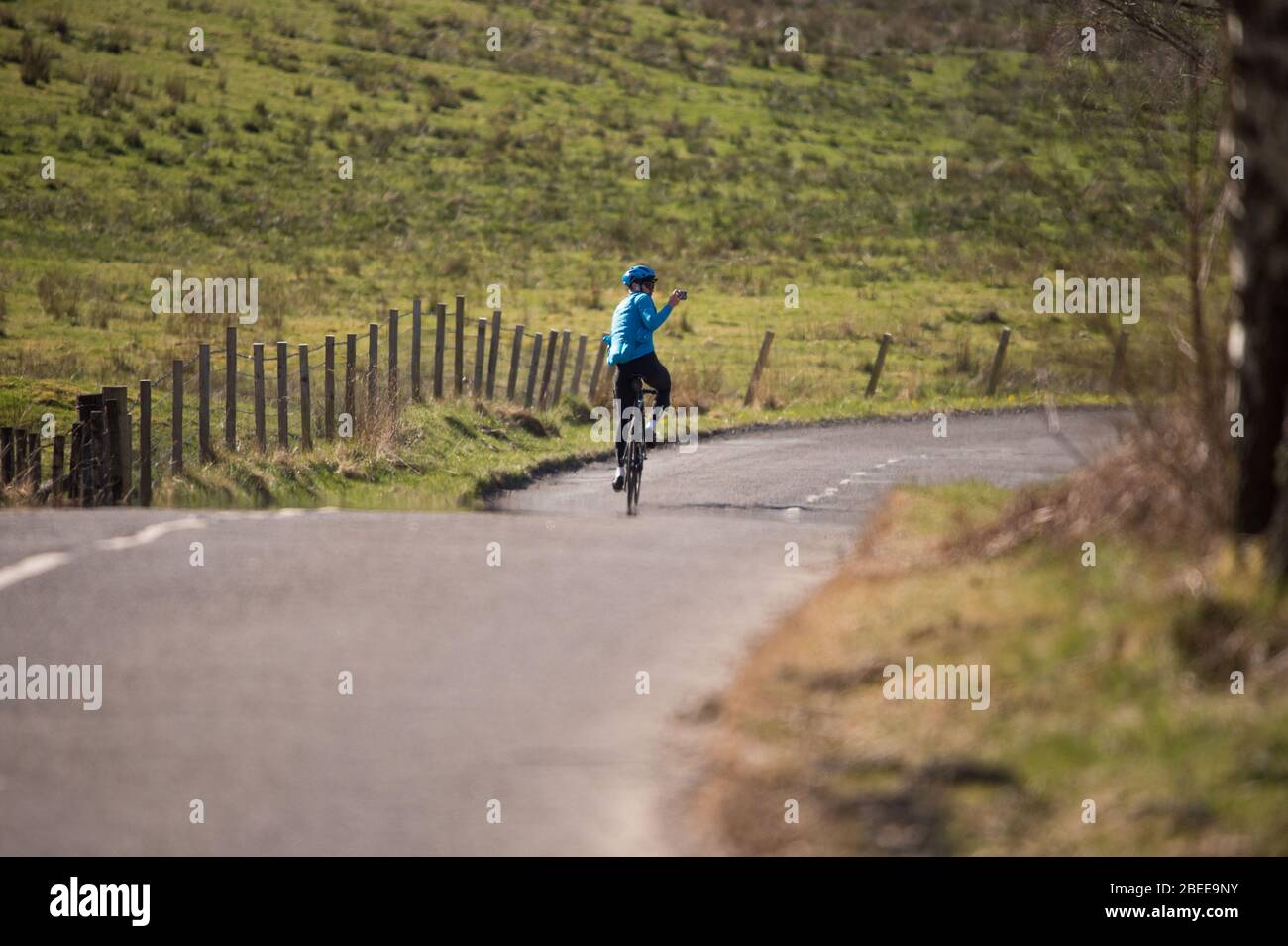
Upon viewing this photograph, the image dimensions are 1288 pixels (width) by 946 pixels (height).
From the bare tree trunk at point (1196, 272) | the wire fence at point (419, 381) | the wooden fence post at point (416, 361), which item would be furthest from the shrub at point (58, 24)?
the bare tree trunk at point (1196, 272)

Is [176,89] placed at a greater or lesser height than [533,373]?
greater

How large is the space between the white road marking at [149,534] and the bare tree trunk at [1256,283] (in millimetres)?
6986

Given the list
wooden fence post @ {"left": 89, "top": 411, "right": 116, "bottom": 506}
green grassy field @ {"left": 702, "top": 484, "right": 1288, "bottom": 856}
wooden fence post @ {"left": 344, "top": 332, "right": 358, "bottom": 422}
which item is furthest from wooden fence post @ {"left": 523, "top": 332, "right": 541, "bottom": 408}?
green grassy field @ {"left": 702, "top": 484, "right": 1288, "bottom": 856}

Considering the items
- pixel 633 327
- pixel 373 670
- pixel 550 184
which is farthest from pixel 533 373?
pixel 550 184

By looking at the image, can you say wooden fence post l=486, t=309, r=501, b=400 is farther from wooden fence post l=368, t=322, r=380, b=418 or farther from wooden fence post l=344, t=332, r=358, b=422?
wooden fence post l=344, t=332, r=358, b=422

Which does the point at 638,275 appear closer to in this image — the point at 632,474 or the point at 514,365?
the point at 632,474

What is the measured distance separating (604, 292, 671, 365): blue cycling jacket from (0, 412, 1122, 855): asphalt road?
2897 millimetres

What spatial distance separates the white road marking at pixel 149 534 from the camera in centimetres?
1312

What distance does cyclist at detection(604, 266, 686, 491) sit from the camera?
61.0ft

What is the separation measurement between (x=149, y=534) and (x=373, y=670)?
4.63m

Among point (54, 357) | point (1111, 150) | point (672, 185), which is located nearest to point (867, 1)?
point (672, 185)

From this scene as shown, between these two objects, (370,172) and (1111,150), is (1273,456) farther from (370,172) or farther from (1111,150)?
(370,172)

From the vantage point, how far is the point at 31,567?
40.3 ft
